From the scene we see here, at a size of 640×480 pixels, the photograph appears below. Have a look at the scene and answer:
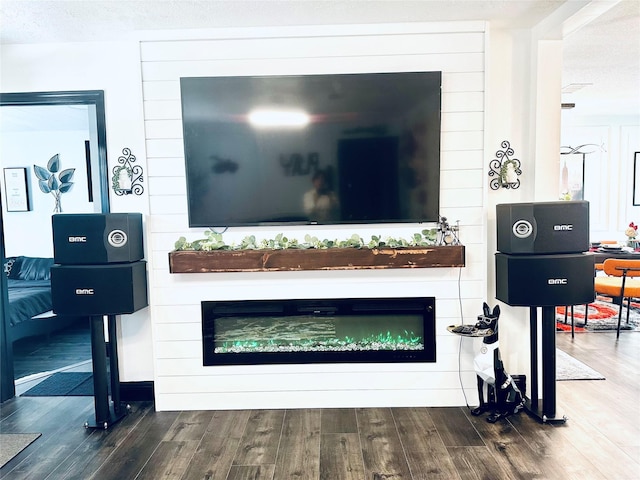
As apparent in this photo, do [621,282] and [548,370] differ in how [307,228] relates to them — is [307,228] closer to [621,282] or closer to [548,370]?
[548,370]

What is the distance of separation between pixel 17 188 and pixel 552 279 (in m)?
Answer: 6.14

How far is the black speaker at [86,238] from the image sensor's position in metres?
2.50

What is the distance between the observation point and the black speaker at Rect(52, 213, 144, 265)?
2.50m

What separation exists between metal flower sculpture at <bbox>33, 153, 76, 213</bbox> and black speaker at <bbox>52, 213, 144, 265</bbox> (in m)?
3.44

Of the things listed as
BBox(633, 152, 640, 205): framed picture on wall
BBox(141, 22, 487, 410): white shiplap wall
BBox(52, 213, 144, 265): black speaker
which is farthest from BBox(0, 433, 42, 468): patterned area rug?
BBox(633, 152, 640, 205): framed picture on wall

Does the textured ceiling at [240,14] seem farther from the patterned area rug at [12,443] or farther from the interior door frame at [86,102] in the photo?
the patterned area rug at [12,443]

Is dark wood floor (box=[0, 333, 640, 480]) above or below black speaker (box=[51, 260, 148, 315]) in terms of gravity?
below

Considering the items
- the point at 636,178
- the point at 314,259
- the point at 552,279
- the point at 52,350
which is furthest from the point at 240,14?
the point at 636,178

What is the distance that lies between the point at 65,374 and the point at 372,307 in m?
2.56

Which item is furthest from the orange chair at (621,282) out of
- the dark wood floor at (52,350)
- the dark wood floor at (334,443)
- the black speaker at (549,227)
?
the dark wood floor at (52,350)

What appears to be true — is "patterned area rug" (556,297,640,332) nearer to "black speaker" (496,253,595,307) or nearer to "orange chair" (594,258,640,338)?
"orange chair" (594,258,640,338)

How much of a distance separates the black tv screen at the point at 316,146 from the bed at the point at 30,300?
2341mm

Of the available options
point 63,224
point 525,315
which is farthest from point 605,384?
point 63,224

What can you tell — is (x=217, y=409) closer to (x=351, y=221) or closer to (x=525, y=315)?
(x=351, y=221)
